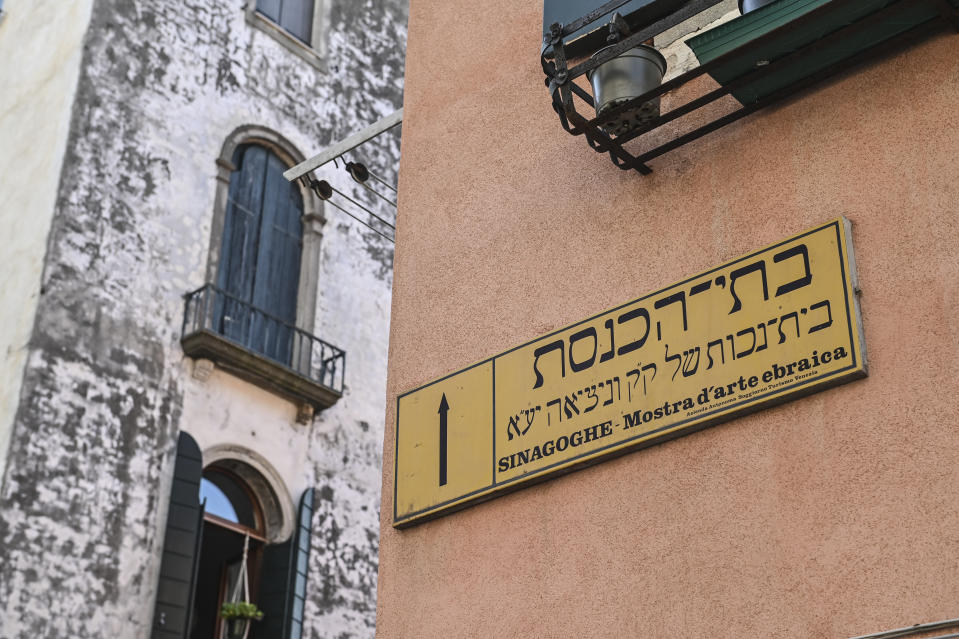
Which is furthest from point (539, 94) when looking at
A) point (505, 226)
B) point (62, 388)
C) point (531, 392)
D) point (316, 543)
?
point (316, 543)

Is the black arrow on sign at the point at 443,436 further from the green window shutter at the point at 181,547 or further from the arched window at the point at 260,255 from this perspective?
the arched window at the point at 260,255

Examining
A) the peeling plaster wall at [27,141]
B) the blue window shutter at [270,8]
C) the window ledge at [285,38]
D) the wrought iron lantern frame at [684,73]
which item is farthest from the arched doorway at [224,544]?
the wrought iron lantern frame at [684,73]

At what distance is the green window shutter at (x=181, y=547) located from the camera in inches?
477

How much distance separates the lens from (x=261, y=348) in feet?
46.5

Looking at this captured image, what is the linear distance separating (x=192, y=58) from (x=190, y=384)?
3.81 metres

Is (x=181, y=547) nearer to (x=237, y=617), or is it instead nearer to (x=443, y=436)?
(x=237, y=617)

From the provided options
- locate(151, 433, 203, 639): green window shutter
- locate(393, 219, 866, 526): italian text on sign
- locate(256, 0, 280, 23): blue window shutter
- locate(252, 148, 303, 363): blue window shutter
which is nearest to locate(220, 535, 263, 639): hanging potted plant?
locate(151, 433, 203, 639): green window shutter

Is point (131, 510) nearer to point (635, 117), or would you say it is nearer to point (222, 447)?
point (222, 447)

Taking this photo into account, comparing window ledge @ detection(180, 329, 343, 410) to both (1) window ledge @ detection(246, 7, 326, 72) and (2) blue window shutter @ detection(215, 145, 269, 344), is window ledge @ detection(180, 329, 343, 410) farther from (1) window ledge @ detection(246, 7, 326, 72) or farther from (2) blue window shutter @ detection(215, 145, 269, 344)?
(1) window ledge @ detection(246, 7, 326, 72)

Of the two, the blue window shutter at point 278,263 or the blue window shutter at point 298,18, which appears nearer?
the blue window shutter at point 278,263

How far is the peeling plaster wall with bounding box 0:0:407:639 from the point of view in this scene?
11750mm

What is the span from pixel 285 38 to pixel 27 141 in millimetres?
3592

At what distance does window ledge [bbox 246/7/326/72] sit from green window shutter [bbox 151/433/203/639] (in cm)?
539

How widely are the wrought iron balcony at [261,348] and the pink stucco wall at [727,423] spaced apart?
279 inches
